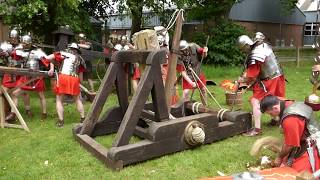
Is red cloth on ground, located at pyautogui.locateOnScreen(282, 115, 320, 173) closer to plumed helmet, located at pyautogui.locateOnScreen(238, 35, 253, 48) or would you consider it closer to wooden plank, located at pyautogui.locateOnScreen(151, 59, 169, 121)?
wooden plank, located at pyautogui.locateOnScreen(151, 59, 169, 121)

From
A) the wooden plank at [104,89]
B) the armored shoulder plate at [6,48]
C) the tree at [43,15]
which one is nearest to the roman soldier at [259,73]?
the wooden plank at [104,89]

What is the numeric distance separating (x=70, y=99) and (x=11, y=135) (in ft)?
10.2

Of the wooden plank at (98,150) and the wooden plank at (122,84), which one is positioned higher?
the wooden plank at (122,84)

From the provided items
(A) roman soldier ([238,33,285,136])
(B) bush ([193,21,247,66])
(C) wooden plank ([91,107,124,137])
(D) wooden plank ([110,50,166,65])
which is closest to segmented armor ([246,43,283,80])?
(A) roman soldier ([238,33,285,136])

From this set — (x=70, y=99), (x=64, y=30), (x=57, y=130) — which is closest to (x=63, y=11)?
(x=64, y=30)

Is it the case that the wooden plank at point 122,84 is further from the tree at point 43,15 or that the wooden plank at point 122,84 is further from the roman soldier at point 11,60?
the tree at point 43,15

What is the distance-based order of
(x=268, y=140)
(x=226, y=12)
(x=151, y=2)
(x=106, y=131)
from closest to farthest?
1. (x=268, y=140)
2. (x=106, y=131)
3. (x=151, y=2)
4. (x=226, y=12)

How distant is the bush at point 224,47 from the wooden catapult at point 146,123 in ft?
36.0

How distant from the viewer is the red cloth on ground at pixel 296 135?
14.1 feet

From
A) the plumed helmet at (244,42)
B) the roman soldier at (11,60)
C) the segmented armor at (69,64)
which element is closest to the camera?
the plumed helmet at (244,42)

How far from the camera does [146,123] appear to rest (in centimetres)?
691

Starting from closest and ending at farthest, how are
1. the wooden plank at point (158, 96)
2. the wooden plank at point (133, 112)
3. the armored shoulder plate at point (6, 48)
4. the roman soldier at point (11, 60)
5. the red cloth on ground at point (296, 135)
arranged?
the red cloth on ground at point (296, 135)
the wooden plank at point (133, 112)
the wooden plank at point (158, 96)
the roman soldier at point (11, 60)
the armored shoulder plate at point (6, 48)

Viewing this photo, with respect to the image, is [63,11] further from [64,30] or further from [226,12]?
[226,12]

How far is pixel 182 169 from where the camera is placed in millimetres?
5418
